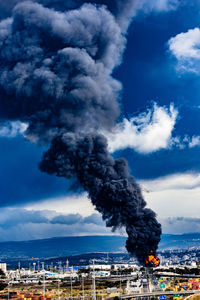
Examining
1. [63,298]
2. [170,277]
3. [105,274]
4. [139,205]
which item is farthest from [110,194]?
Answer: [105,274]

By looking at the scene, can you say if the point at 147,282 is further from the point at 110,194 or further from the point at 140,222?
the point at 110,194

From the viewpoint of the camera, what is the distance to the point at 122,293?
7675 cm

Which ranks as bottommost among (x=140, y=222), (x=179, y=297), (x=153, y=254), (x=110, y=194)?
(x=179, y=297)

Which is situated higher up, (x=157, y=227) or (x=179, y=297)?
(x=157, y=227)

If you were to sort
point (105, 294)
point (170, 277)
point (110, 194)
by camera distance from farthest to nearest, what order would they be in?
point (170, 277), point (110, 194), point (105, 294)

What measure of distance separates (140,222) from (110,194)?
844 centimetres

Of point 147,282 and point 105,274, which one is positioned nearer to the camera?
point 147,282

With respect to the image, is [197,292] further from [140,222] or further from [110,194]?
[110,194]

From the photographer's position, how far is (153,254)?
86312 millimetres

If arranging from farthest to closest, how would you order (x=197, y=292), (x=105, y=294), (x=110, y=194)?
1. (x=110, y=194)
2. (x=105, y=294)
3. (x=197, y=292)

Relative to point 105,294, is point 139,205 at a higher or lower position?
higher

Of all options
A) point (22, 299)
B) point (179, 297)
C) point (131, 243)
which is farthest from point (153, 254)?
point (22, 299)

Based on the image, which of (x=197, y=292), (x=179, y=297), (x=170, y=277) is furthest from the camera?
(x=170, y=277)

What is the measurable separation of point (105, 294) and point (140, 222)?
15579mm
